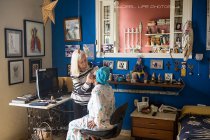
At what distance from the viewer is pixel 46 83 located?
143 inches

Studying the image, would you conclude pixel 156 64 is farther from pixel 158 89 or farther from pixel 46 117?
pixel 46 117

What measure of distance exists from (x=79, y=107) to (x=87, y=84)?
0.50 metres

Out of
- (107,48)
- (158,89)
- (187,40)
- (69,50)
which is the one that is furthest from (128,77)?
(69,50)

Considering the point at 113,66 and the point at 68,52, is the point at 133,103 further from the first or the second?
the point at 68,52

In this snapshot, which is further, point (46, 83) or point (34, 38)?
point (34, 38)

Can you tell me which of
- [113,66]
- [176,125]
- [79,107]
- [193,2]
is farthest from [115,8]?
[176,125]

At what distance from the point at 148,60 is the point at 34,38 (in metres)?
1.94

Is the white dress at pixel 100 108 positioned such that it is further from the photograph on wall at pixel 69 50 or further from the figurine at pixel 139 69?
the photograph on wall at pixel 69 50

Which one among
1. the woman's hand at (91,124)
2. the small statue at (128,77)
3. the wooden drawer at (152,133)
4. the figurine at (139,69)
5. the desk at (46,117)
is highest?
the figurine at (139,69)

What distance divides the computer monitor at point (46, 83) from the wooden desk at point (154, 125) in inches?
52.5

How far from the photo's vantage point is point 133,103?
3969mm

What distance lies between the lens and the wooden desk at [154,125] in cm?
335

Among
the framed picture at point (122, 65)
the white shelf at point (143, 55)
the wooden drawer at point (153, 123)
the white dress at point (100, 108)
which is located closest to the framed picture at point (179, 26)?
the white shelf at point (143, 55)

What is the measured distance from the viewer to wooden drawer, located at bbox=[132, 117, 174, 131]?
11.0ft
